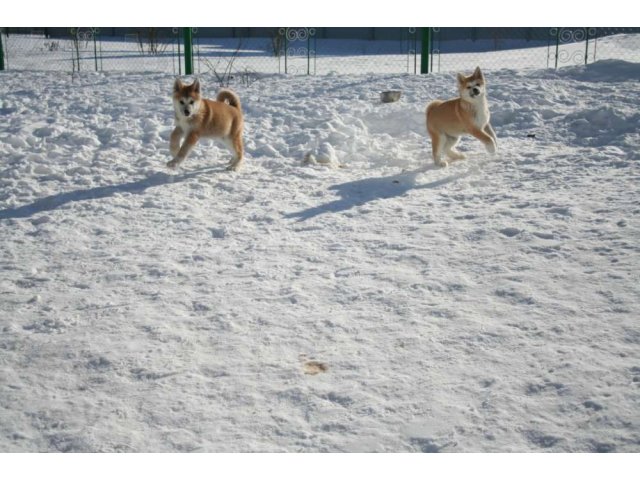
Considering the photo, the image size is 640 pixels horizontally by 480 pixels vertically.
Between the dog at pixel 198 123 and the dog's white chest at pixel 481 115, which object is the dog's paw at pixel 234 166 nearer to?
the dog at pixel 198 123

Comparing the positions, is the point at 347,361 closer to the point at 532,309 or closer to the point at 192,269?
the point at 532,309

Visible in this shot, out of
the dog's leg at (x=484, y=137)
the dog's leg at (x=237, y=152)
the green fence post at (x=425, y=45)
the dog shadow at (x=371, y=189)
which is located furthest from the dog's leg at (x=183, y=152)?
the green fence post at (x=425, y=45)

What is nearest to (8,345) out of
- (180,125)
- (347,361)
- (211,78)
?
(347,361)

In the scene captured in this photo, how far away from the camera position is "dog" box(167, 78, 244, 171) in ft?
19.7

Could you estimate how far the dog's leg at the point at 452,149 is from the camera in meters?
6.51

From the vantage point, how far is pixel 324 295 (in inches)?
149

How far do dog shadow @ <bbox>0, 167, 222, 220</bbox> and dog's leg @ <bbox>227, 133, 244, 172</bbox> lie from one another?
157 millimetres

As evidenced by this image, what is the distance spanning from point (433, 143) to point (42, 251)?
3892 millimetres

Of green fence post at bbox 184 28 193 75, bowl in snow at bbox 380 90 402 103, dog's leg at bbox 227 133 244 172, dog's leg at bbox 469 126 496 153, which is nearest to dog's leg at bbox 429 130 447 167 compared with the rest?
dog's leg at bbox 469 126 496 153

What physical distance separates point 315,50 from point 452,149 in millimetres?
12920

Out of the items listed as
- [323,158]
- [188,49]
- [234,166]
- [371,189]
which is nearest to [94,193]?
[234,166]

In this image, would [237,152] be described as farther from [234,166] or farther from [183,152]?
[183,152]

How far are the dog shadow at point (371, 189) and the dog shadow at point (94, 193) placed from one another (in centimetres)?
148

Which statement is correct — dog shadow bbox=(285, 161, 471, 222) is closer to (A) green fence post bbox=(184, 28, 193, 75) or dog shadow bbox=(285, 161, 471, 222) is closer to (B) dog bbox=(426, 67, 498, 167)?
(B) dog bbox=(426, 67, 498, 167)
